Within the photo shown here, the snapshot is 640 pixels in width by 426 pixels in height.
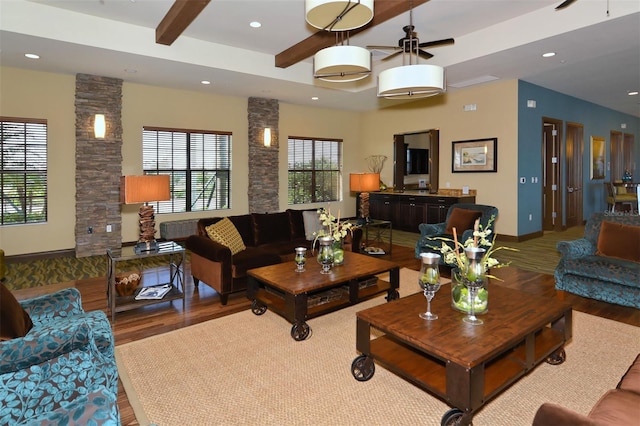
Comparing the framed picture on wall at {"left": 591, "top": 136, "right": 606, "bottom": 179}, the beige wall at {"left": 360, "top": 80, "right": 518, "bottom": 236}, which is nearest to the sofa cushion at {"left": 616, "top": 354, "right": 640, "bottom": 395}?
the beige wall at {"left": 360, "top": 80, "right": 518, "bottom": 236}

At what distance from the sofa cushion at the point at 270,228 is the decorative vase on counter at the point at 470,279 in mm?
3052

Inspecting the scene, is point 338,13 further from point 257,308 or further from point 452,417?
point 452,417

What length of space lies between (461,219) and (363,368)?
3.38 meters

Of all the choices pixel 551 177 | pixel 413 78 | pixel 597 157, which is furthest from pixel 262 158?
pixel 597 157

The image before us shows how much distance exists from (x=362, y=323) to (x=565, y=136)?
8.28 metres

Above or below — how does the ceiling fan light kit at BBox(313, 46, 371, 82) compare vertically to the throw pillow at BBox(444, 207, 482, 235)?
above

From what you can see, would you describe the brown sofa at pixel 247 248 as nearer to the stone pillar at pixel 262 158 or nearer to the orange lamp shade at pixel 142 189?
the orange lamp shade at pixel 142 189

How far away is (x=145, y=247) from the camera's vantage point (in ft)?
12.5

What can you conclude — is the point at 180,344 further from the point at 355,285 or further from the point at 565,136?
the point at 565,136

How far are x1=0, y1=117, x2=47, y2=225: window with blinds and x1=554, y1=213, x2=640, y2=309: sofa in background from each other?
747 cm

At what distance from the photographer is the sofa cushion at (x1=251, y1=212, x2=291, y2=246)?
5020 millimetres

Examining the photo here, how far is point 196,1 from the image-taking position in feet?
12.9

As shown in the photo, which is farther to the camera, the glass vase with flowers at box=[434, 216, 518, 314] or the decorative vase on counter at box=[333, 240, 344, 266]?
the decorative vase on counter at box=[333, 240, 344, 266]

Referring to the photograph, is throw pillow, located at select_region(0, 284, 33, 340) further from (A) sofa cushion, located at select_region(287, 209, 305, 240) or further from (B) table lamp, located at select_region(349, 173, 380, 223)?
(B) table lamp, located at select_region(349, 173, 380, 223)
